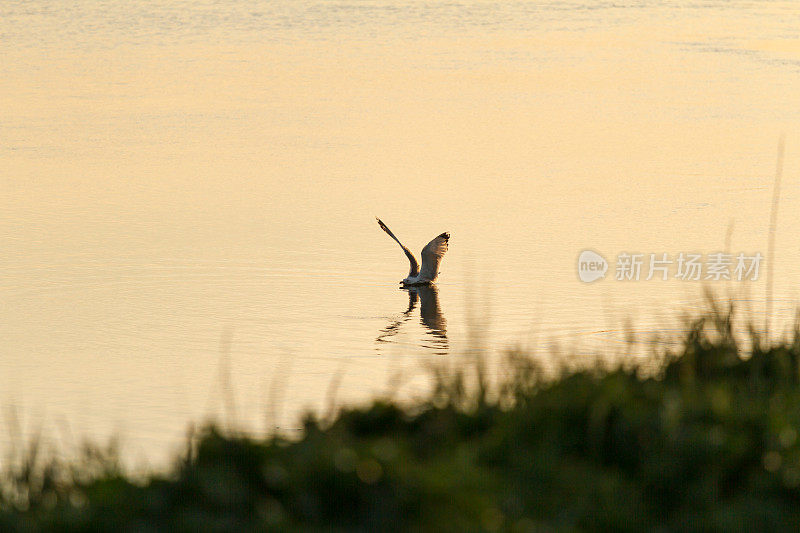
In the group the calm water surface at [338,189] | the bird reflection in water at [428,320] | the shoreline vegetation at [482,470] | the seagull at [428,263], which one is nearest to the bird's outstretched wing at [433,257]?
the seagull at [428,263]

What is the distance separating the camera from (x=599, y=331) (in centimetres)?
1104

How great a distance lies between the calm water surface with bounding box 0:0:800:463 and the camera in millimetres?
10531

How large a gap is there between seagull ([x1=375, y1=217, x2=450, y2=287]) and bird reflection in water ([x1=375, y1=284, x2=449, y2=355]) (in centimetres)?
8

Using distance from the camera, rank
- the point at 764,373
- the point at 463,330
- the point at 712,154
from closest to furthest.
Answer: the point at 764,373
the point at 463,330
the point at 712,154

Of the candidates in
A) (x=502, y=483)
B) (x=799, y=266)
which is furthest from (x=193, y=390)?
(x=799, y=266)

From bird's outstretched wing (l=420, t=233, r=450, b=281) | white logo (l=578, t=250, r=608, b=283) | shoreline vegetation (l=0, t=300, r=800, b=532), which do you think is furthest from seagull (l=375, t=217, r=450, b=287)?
shoreline vegetation (l=0, t=300, r=800, b=532)

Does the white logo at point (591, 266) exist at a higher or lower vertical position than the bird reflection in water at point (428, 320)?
higher

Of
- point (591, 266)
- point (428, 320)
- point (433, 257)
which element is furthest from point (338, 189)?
point (428, 320)

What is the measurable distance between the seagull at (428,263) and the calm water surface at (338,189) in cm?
26

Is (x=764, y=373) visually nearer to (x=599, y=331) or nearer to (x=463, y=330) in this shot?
(x=599, y=331)

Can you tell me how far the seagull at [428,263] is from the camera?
1288 centimetres

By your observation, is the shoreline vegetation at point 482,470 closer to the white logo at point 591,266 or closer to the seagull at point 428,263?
the seagull at point 428,263

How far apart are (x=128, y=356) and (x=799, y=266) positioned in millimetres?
6630

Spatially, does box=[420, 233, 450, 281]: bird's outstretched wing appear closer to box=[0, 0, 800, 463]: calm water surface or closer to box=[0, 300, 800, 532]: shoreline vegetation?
box=[0, 0, 800, 463]: calm water surface
